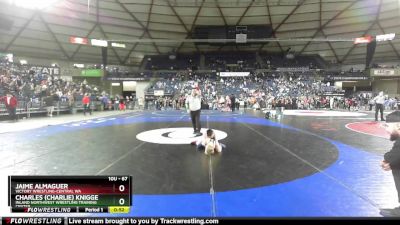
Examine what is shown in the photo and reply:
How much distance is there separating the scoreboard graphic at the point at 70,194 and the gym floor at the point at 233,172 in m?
0.28

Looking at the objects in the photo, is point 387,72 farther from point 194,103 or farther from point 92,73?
point 92,73

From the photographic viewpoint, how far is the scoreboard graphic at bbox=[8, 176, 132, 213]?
88.5 inches

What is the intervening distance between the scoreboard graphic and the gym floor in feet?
0.93

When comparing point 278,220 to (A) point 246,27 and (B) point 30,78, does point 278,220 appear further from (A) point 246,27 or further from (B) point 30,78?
(A) point 246,27

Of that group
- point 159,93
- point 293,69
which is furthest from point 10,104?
point 293,69

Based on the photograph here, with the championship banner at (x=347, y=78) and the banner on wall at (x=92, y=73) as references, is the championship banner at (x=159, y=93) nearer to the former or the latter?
the banner on wall at (x=92, y=73)

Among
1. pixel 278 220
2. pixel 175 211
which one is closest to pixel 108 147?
pixel 175 211

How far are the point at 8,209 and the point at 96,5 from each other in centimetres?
2455

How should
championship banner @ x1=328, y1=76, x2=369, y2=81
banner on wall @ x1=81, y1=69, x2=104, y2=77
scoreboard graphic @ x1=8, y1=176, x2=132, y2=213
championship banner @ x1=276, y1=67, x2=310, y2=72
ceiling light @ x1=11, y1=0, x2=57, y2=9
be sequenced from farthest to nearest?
championship banner @ x1=276, y1=67, x2=310, y2=72 → banner on wall @ x1=81, y1=69, x2=104, y2=77 → championship banner @ x1=328, y1=76, x2=369, y2=81 → ceiling light @ x1=11, y1=0, x2=57, y2=9 → scoreboard graphic @ x1=8, y1=176, x2=132, y2=213

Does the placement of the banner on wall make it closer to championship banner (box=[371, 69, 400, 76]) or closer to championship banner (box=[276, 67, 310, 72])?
championship banner (box=[276, 67, 310, 72])

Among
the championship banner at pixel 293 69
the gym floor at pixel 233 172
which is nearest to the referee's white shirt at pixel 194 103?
the gym floor at pixel 233 172

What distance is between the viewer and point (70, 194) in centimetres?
226

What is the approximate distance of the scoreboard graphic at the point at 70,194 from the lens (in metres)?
2.25

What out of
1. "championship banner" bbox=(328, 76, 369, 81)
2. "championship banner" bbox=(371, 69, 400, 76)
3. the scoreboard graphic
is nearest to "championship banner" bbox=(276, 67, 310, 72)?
"championship banner" bbox=(328, 76, 369, 81)
